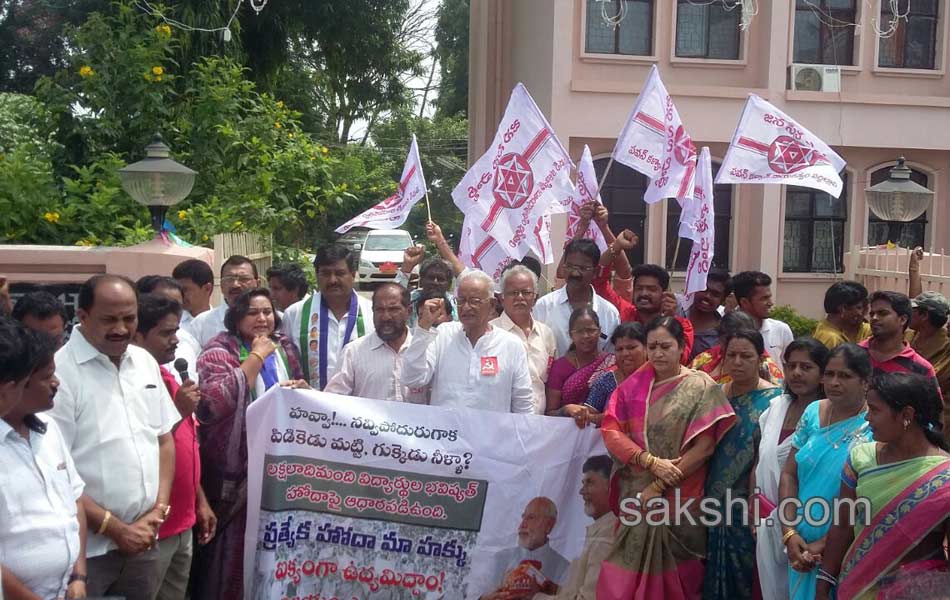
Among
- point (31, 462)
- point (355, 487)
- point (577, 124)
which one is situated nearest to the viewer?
point (31, 462)

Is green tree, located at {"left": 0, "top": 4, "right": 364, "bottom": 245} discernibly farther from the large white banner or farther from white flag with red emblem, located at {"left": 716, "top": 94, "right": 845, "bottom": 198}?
the large white banner

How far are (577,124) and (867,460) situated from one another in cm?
1361

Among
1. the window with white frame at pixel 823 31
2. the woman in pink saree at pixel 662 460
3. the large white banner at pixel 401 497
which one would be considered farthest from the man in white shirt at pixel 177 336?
the window with white frame at pixel 823 31

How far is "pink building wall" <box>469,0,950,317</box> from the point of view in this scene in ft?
55.6

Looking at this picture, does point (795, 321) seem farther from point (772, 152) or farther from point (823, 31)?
point (772, 152)

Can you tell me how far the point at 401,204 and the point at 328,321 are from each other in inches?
90.7

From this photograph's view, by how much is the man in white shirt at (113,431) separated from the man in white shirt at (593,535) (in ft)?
6.39

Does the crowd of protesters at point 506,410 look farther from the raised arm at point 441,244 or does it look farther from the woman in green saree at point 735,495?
the raised arm at point 441,244

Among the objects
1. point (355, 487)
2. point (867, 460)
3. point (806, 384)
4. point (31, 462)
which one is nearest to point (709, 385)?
point (806, 384)

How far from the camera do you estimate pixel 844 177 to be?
18.5 meters

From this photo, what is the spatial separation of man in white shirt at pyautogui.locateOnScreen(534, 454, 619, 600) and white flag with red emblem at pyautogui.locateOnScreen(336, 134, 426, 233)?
326cm

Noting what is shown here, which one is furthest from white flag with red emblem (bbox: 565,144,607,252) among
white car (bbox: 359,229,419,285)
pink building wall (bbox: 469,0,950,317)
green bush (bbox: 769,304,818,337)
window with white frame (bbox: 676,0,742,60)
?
white car (bbox: 359,229,419,285)

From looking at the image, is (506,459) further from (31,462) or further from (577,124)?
(577,124)

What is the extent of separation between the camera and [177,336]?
489cm
